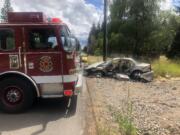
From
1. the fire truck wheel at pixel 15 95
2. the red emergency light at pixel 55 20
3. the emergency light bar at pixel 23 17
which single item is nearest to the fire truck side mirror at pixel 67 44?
the red emergency light at pixel 55 20

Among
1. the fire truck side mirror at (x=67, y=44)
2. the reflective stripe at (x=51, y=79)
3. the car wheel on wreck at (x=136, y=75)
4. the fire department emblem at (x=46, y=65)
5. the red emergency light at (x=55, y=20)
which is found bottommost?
the car wheel on wreck at (x=136, y=75)

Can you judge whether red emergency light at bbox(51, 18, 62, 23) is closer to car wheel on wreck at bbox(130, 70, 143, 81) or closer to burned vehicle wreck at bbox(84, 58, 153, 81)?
car wheel on wreck at bbox(130, 70, 143, 81)

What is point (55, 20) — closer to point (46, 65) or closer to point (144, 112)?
point (46, 65)

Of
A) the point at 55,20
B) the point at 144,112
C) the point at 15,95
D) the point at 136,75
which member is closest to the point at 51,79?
the point at 15,95

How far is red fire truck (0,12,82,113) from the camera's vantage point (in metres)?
8.05

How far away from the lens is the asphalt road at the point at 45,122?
695 cm

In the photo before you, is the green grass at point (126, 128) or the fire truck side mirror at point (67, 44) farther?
the fire truck side mirror at point (67, 44)

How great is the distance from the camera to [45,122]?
773 cm

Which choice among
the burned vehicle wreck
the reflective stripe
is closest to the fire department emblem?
the reflective stripe

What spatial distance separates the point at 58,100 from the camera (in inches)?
410

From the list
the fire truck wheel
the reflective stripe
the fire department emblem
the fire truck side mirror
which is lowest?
the fire truck wheel

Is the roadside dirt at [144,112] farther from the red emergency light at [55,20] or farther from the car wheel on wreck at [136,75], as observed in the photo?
the car wheel on wreck at [136,75]

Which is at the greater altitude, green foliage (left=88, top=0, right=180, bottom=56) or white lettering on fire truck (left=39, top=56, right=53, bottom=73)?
green foliage (left=88, top=0, right=180, bottom=56)

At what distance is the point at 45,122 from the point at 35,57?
1699 mm
